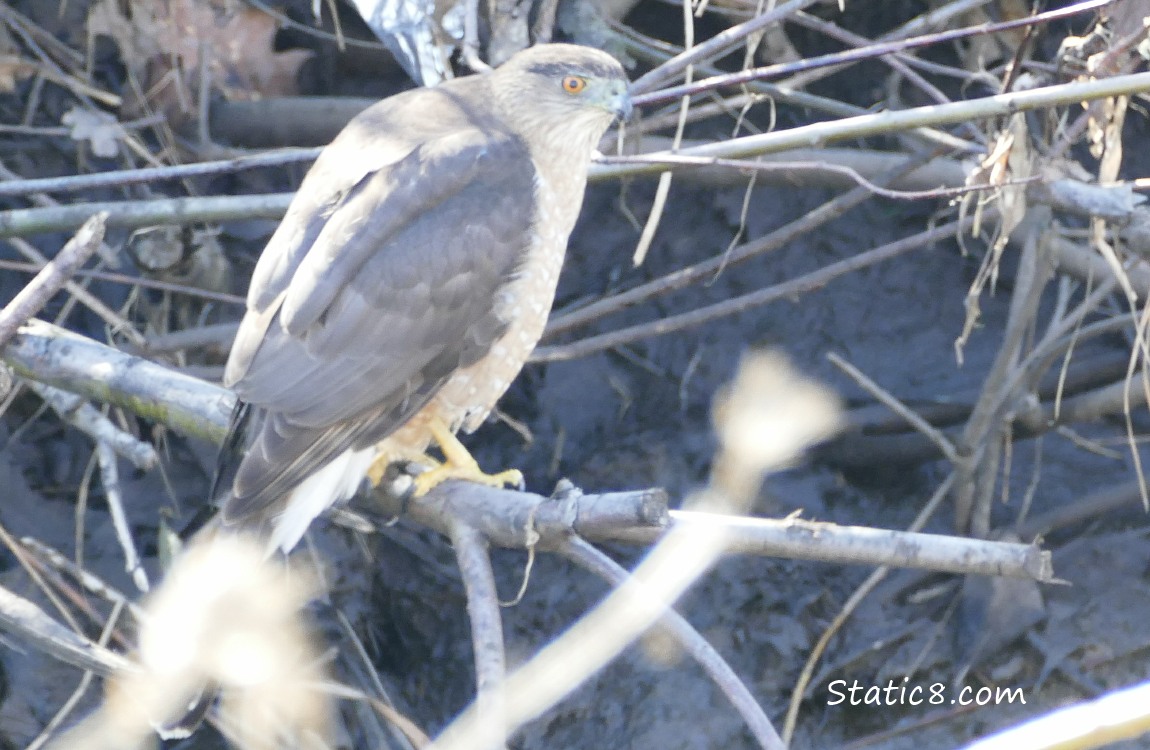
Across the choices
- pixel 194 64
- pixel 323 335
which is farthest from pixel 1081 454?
pixel 194 64

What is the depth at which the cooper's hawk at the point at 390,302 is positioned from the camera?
3.08m

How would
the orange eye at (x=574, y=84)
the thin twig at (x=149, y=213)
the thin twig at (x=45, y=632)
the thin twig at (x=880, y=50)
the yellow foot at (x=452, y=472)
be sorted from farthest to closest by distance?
1. the orange eye at (x=574, y=84)
2. the thin twig at (x=149, y=213)
3. the yellow foot at (x=452, y=472)
4. the thin twig at (x=880, y=50)
5. the thin twig at (x=45, y=632)

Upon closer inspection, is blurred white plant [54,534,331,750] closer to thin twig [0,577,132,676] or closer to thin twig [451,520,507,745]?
thin twig [0,577,132,676]

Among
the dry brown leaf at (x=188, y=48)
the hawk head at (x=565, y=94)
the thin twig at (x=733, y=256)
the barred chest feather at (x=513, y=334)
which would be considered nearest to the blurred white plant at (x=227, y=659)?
the barred chest feather at (x=513, y=334)

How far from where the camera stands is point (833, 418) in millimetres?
4688

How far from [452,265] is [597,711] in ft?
5.57

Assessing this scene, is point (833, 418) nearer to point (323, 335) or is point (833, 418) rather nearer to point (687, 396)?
point (687, 396)

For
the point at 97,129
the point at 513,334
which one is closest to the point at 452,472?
the point at 513,334

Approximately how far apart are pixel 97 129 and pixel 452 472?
6.21 feet

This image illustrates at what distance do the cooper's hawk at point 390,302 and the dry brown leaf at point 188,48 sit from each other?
110 centimetres

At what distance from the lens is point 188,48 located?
450 centimetres

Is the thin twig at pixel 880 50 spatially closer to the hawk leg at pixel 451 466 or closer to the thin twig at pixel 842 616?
the hawk leg at pixel 451 466

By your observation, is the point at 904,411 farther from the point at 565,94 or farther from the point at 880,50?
the point at 880,50

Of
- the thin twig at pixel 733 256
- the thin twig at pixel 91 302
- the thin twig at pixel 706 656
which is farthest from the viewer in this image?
the thin twig at pixel 733 256
